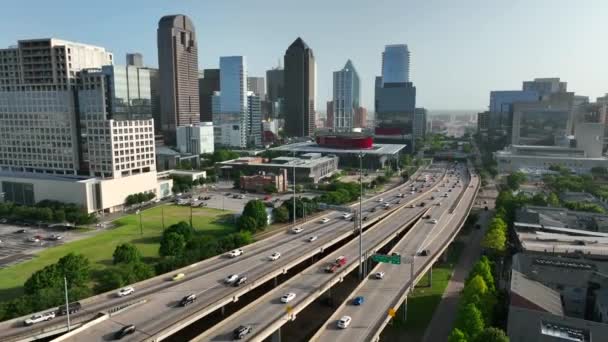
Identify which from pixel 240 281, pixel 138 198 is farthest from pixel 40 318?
pixel 138 198

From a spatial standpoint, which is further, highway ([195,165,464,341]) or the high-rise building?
the high-rise building

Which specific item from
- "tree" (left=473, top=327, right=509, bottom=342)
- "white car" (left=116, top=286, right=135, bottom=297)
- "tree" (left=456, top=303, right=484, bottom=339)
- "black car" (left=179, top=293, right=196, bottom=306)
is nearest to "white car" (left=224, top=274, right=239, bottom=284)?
"black car" (left=179, top=293, right=196, bottom=306)

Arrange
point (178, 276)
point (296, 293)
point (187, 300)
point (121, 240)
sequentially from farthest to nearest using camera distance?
point (121, 240) → point (178, 276) → point (296, 293) → point (187, 300)

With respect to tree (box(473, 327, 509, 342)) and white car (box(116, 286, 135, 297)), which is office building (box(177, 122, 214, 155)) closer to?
white car (box(116, 286, 135, 297))

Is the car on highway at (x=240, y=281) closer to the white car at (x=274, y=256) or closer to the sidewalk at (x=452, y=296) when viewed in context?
the white car at (x=274, y=256)

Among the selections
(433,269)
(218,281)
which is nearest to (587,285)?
(433,269)

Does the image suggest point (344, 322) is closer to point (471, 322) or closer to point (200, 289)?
point (471, 322)

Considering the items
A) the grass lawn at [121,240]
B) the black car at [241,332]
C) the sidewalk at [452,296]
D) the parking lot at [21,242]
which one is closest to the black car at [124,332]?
the black car at [241,332]
